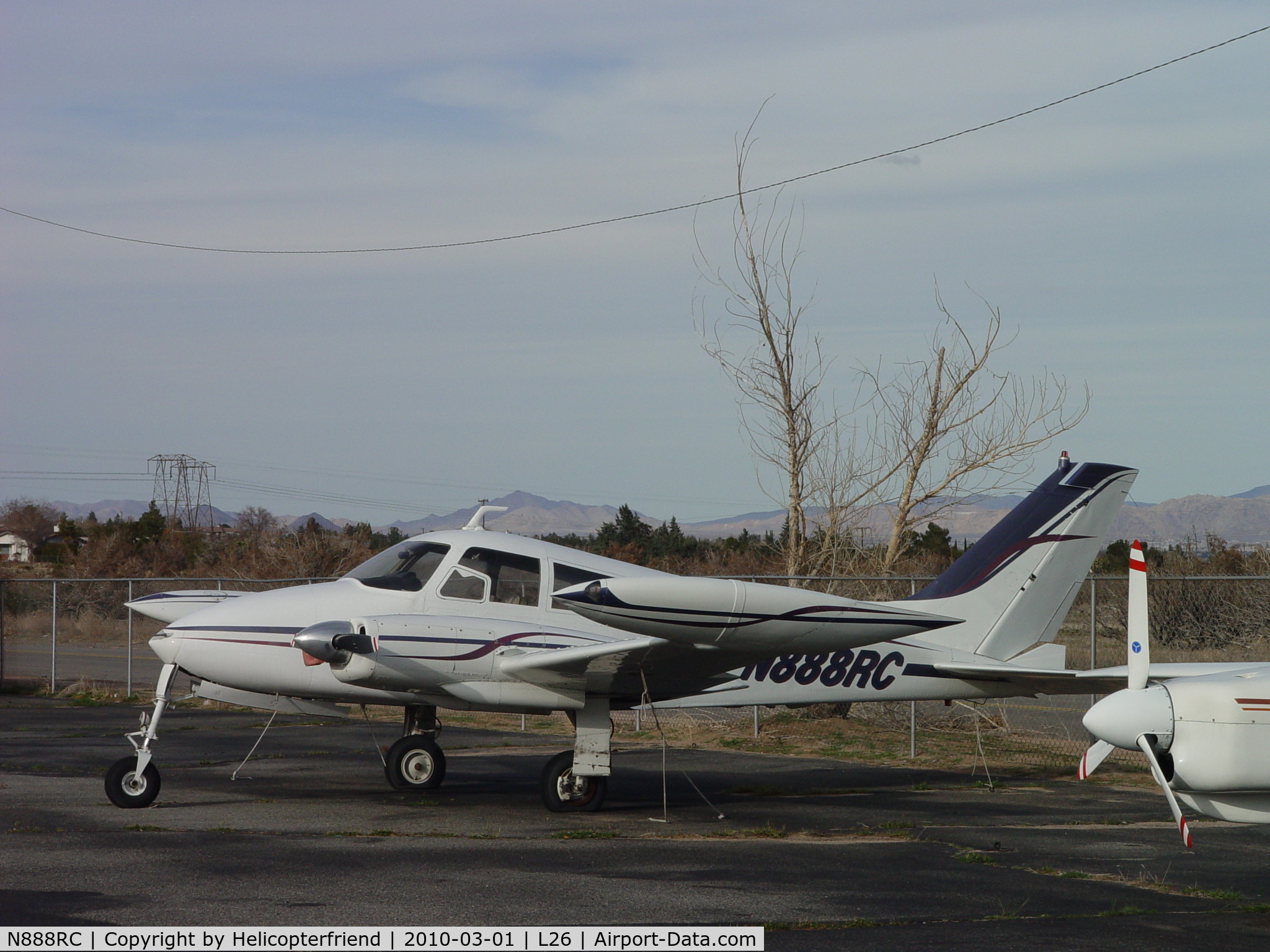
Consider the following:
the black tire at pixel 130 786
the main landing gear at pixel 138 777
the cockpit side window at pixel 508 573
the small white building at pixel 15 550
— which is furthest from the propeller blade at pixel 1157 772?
the small white building at pixel 15 550

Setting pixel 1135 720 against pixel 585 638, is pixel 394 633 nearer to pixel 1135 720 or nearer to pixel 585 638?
pixel 585 638

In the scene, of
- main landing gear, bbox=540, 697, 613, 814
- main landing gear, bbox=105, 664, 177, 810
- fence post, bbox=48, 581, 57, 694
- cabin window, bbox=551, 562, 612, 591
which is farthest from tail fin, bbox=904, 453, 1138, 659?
fence post, bbox=48, 581, 57, 694

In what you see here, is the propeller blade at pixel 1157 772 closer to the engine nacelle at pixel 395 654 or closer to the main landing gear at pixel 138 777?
the engine nacelle at pixel 395 654

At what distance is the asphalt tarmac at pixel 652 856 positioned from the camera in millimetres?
6332

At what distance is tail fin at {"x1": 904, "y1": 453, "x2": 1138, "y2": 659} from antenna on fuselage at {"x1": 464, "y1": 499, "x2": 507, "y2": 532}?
432cm

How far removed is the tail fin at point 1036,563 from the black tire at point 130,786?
23.8 feet

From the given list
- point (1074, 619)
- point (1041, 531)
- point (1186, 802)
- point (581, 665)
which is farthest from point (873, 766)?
point (1074, 619)

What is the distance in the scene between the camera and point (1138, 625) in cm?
712

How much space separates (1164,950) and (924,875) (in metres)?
1.87

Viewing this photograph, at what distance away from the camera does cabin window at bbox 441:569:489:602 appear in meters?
10.4

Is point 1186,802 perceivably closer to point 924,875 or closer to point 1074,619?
point 924,875

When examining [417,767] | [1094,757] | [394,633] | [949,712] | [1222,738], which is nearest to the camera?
[1222,738]

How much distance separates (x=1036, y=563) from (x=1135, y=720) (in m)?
5.45

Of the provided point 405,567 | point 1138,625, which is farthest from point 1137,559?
point 405,567
